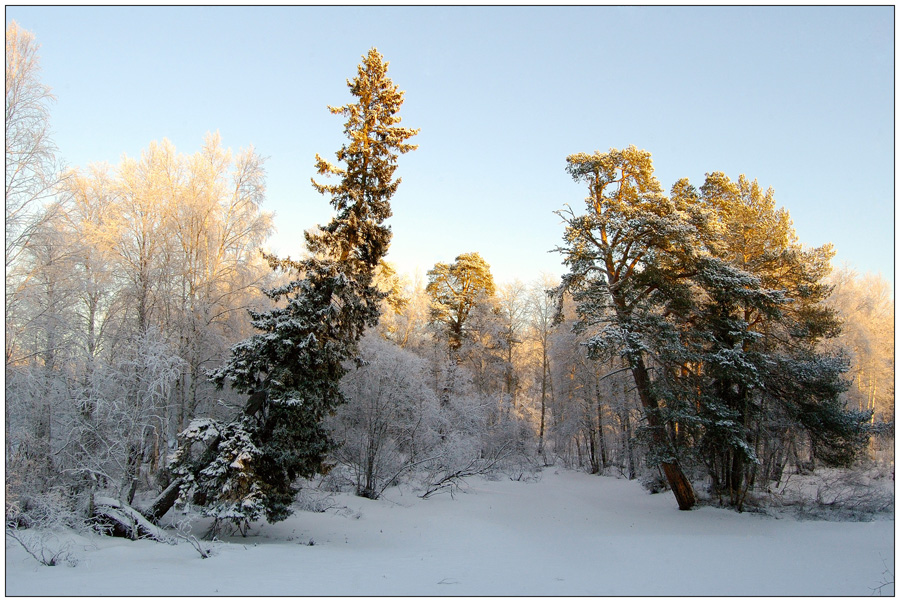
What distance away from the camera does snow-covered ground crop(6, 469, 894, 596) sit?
7137 millimetres

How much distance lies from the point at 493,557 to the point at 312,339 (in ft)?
20.4

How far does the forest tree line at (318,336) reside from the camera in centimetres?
1096

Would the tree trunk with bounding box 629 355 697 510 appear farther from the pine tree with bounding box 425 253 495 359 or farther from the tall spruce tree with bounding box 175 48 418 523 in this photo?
the pine tree with bounding box 425 253 495 359

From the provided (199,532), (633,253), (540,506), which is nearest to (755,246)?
(633,253)

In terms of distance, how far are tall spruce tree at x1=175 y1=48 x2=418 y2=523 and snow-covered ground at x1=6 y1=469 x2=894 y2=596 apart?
54.2 inches

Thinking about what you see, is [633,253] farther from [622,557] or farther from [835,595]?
[835,595]

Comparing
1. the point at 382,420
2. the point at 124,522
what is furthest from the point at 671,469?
the point at 124,522

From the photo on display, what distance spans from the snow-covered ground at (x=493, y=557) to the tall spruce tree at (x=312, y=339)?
54.2 inches

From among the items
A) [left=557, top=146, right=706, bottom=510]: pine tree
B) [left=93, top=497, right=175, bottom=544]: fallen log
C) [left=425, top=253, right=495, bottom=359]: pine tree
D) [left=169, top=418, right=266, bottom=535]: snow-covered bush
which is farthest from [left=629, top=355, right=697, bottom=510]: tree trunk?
[left=425, top=253, right=495, bottom=359]: pine tree

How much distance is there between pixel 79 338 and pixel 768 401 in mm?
19712

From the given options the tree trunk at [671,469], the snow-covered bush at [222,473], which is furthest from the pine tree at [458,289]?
the snow-covered bush at [222,473]

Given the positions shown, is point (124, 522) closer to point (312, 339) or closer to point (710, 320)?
point (312, 339)

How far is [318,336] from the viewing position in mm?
11742

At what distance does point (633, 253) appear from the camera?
16062 millimetres
